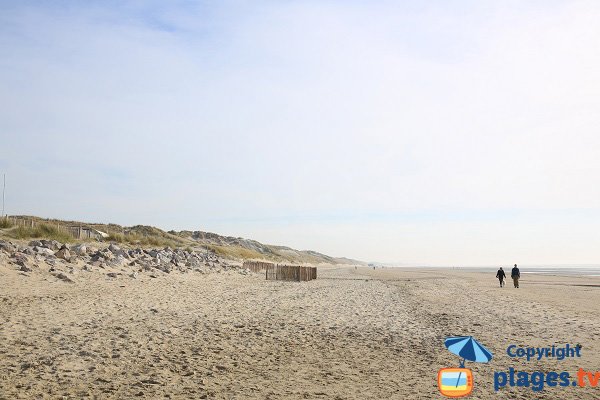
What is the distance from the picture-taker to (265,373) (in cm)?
830

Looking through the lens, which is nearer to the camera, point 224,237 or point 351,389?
point 351,389

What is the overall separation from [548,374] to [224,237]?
93014mm

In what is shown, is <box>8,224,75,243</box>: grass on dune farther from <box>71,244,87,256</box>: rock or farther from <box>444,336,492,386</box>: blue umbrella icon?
<box>444,336,492,386</box>: blue umbrella icon

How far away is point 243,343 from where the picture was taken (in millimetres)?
10531

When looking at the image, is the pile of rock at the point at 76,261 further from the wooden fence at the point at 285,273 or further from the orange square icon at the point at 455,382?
the orange square icon at the point at 455,382

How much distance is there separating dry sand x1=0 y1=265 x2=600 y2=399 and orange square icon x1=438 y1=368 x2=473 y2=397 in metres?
0.16

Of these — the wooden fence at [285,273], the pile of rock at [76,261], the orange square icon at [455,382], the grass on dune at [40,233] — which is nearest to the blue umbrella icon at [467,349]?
the orange square icon at [455,382]

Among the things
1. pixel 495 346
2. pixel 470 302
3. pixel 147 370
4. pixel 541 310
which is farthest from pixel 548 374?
pixel 470 302

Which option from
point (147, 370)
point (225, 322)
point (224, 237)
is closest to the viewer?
point (147, 370)

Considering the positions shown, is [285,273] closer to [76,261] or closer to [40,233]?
[40,233]

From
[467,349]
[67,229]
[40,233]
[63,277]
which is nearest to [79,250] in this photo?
[63,277]

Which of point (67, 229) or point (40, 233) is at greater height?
point (67, 229)

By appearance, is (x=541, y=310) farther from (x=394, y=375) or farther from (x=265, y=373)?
(x=265, y=373)

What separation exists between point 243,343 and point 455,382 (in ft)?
14.6
